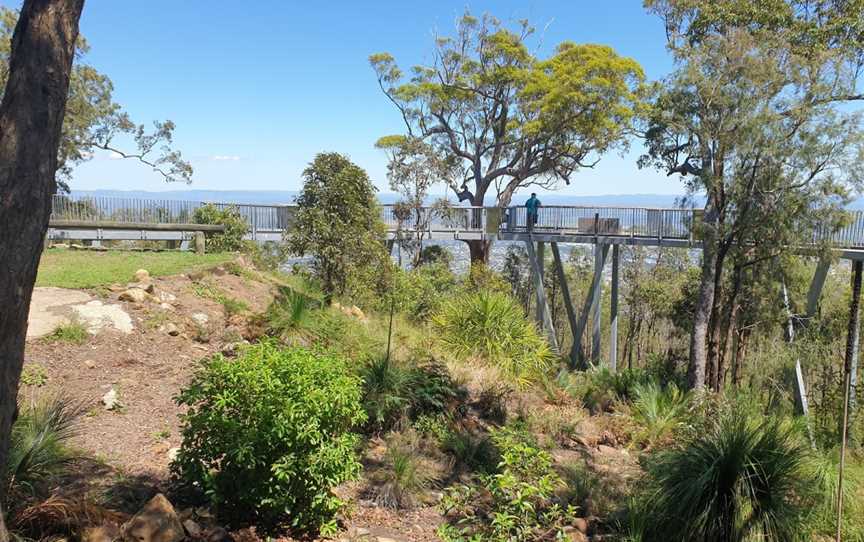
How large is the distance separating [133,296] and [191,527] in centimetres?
562

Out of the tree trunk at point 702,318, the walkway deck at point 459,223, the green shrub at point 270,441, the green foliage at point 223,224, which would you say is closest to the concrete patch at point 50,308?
the green shrub at point 270,441

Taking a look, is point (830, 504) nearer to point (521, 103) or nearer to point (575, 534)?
point (575, 534)

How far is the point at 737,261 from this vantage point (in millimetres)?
12625

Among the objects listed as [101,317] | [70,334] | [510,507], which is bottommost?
[510,507]

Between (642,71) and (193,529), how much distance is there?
98.3ft

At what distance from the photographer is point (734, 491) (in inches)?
205

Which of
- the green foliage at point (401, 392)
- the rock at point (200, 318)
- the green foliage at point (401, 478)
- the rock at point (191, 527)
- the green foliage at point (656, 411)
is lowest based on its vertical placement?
the green foliage at point (656, 411)

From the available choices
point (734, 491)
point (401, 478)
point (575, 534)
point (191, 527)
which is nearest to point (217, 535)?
point (191, 527)

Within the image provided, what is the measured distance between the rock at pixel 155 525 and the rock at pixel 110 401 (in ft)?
9.16

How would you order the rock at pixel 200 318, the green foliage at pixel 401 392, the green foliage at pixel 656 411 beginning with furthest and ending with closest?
the green foliage at pixel 656 411 < the rock at pixel 200 318 < the green foliage at pixel 401 392

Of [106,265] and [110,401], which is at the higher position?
[106,265]

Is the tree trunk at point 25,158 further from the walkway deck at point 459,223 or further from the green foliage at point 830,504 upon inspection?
the walkway deck at point 459,223

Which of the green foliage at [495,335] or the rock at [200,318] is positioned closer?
the rock at [200,318]

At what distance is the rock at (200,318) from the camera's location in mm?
8831
